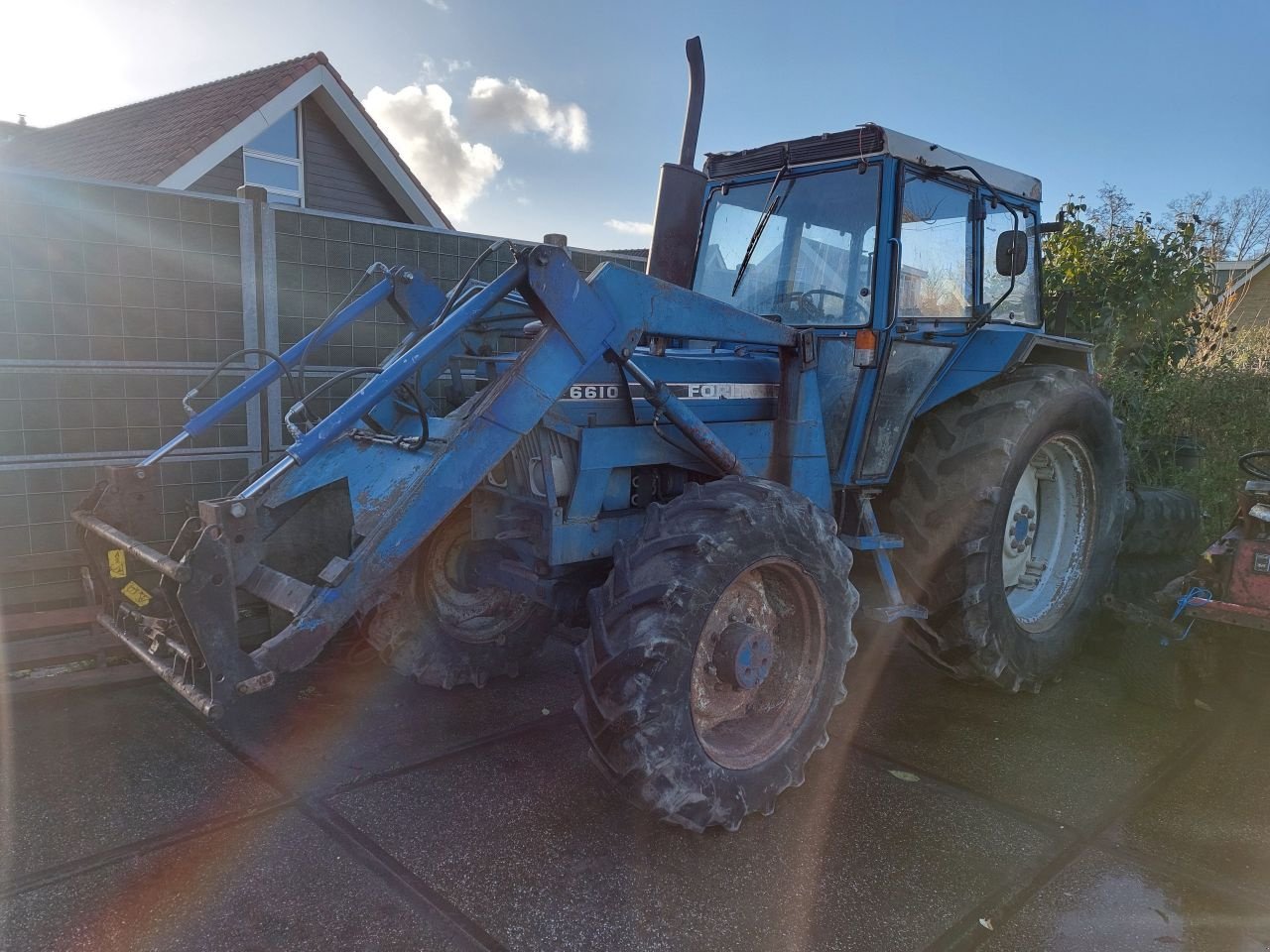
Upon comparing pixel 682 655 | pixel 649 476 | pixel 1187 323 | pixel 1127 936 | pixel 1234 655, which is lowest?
pixel 1127 936

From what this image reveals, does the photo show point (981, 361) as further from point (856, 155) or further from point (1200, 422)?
point (1200, 422)

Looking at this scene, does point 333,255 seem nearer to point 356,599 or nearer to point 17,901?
point 356,599

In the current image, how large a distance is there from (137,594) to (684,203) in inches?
120

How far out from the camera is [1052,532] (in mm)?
4957

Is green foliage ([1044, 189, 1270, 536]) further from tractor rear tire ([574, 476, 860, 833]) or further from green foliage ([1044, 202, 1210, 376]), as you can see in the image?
tractor rear tire ([574, 476, 860, 833])

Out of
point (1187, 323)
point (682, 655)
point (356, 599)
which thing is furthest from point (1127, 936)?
point (1187, 323)

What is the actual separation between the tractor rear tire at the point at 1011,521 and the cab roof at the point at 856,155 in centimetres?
107

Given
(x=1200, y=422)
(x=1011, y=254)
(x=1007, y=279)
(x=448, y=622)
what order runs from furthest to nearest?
(x=1200, y=422)
(x=1007, y=279)
(x=448, y=622)
(x=1011, y=254)

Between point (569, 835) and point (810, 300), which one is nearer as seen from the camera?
point (569, 835)

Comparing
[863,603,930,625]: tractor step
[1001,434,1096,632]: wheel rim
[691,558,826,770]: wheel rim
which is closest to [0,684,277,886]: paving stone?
[691,558,826,770]: wheel rim

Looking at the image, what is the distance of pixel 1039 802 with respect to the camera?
345 cm

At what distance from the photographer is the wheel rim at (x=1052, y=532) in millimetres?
4770

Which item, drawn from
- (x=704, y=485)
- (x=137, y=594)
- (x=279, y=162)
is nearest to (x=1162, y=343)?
(x=704, y=485)

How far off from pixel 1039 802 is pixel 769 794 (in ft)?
3.66
